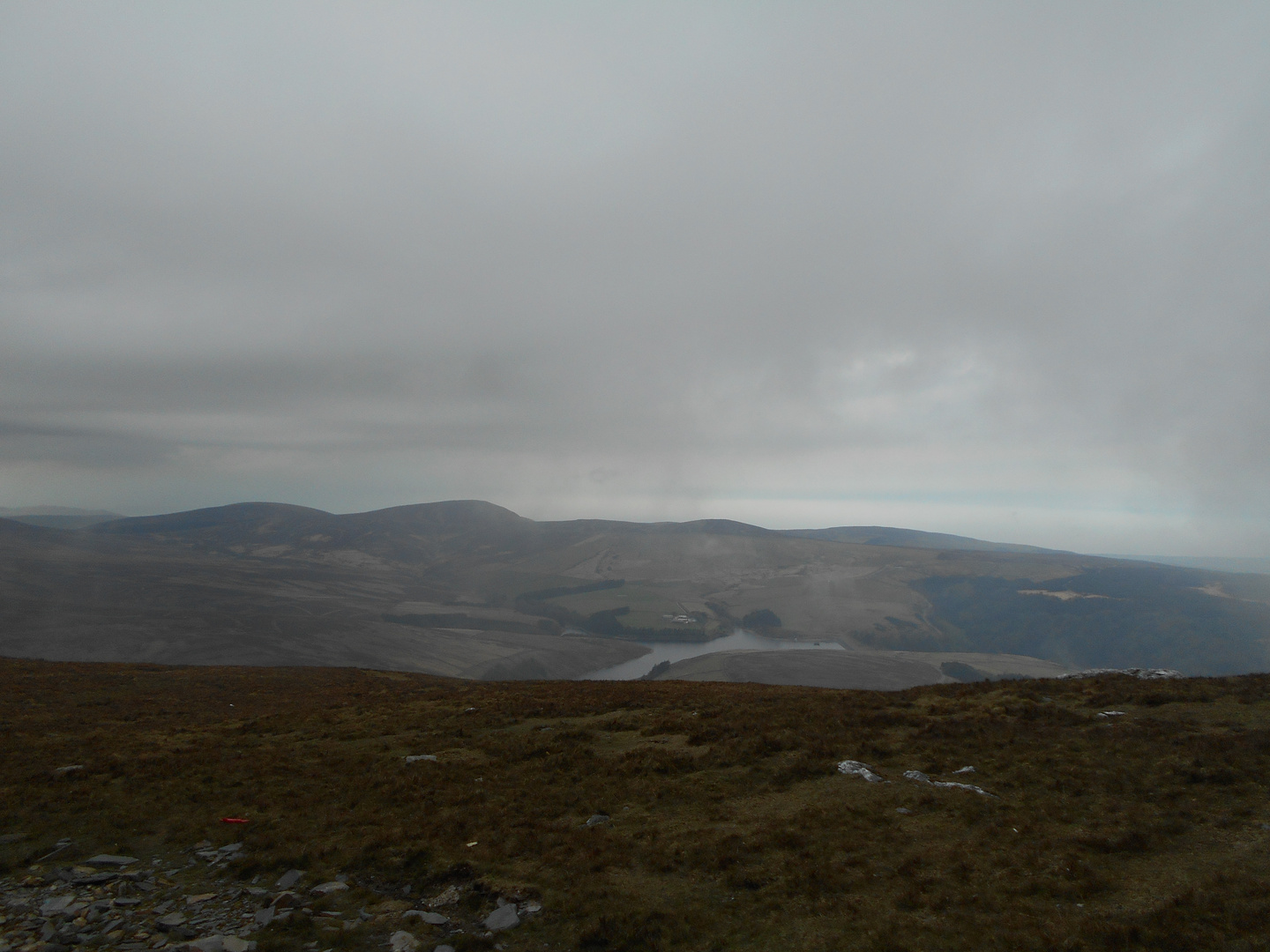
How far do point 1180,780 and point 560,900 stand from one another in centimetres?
1581

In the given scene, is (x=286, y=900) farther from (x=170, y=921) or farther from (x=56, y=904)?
(x=56, y=904)

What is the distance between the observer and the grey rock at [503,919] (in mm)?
10305

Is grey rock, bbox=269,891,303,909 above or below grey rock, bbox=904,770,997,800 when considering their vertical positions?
below

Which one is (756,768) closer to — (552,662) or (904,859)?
(904,859)

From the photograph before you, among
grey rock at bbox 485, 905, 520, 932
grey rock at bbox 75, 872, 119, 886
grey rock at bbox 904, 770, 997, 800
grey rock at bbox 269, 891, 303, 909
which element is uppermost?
grey rock at bbox 904, 770, 997, 800

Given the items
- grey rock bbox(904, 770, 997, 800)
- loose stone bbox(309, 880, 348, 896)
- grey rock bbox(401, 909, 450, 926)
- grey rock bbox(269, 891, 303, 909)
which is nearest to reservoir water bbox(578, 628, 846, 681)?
grey rock bbox(904, 770, 997, 800)

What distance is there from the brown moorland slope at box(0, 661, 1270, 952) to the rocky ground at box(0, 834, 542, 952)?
87mm

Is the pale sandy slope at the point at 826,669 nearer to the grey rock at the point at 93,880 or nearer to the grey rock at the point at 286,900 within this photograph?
the grey rock at the point at 286,900

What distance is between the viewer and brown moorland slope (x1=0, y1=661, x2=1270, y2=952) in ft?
32.5

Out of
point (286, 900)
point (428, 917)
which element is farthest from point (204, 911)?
point (428, 917)

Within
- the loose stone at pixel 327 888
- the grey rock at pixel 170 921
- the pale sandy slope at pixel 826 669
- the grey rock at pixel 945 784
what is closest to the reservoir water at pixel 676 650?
the pale sandy slope at pixel 826 669

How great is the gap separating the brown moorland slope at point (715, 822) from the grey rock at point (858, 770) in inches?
10.8

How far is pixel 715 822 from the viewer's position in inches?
577

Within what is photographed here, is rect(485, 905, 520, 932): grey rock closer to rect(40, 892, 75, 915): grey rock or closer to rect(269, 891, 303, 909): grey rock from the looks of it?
rect(269, 891, 303, 909): grey rock
